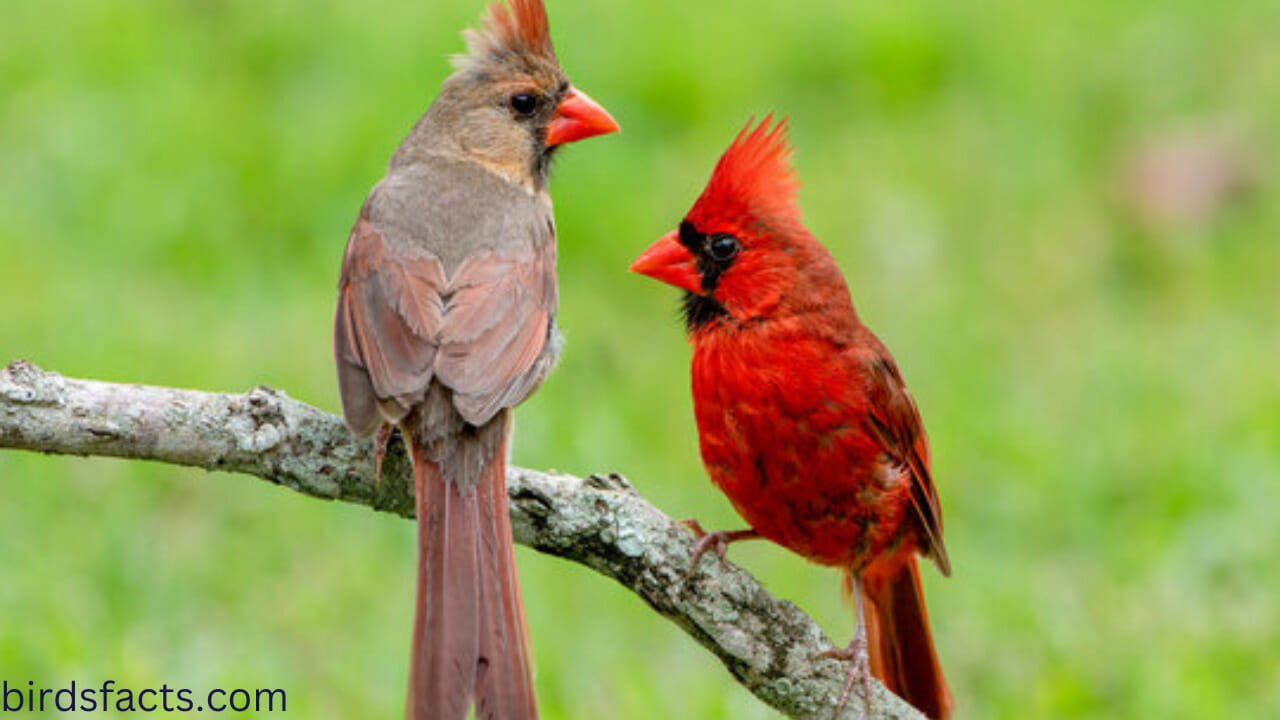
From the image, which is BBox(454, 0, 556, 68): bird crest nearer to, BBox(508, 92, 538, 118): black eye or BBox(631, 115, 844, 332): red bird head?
BBox(508, 92, 538, 118): black eye

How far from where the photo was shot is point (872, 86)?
975 centimetres

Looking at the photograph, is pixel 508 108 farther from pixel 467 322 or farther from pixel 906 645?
pixel 906 645

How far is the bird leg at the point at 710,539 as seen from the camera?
3914mm

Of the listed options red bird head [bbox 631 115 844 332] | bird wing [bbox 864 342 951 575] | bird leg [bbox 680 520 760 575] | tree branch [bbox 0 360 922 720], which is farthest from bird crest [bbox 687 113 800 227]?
tree branch [bbox 0 360 922 720]

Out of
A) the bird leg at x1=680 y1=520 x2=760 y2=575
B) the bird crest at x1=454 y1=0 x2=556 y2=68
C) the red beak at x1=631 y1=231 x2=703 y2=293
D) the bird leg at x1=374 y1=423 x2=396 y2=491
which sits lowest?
the bird leg at x1=680 y1=520 x2=760 y2=575

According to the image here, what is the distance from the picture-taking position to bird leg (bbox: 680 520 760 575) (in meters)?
3.91

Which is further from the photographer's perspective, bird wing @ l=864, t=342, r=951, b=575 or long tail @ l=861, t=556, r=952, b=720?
long tail @ l=861, t=556, r=952, b=720

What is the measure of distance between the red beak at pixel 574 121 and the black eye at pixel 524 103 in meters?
0.06

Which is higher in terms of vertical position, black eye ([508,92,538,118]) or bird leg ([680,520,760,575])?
black eye ([508,92,538,118])

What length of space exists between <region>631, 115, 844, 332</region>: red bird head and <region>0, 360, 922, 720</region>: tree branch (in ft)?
2.19

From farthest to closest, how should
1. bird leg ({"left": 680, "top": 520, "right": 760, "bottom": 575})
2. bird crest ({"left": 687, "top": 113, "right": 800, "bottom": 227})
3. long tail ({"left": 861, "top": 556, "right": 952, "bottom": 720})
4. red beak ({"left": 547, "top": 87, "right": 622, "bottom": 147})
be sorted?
red beak ({"left": 547, "top": 87, "right": 622, "bottom": 147})
long tail ({"left": 861, "top": 556, "right": 952, "bottom": 720})
bird crest ({"left": 687, "top": 113, "right": 800, "bottom": 227})
bird leg ({"left": 680, "top": 520, "right": 760, "bottom": 575})

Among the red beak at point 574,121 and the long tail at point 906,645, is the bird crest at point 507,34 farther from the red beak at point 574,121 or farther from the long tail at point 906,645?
the long tail at point 906,645

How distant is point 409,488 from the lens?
404 cm

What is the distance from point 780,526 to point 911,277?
4.56m
